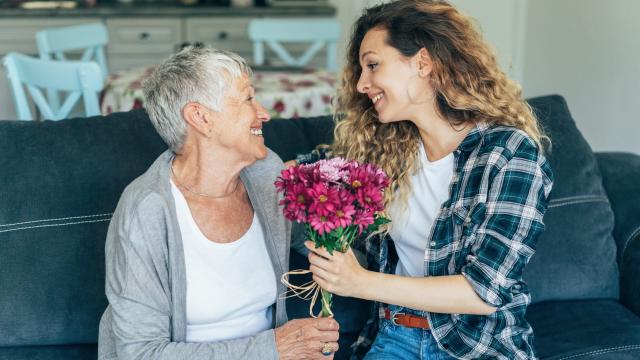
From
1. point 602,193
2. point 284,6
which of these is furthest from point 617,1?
point 284,6

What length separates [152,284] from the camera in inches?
63.8

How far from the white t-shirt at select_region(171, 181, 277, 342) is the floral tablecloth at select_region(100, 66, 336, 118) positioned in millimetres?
1404

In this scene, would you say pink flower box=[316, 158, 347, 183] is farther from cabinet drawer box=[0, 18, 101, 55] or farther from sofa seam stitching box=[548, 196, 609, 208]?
cabinet drawer box=[0, 18, 101, 55]

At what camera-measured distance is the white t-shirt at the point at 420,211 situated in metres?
1.84

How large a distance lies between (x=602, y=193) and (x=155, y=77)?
133 cm

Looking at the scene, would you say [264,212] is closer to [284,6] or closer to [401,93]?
[401,93]

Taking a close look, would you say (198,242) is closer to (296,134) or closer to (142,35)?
(296,134)

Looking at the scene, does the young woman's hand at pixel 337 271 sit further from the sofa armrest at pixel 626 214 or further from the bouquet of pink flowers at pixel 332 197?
the sofa armrest at pixel 626 214

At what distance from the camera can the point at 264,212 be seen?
1817 mm

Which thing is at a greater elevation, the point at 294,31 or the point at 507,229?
the point at 294,31

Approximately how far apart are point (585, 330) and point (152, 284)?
1147mm

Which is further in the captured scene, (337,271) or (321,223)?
(337,271)

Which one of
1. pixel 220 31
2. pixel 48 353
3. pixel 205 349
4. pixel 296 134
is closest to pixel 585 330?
pixel 296 134

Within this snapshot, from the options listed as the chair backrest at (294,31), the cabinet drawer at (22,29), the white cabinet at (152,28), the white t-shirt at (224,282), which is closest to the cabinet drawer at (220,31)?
the white cabinet at (152,28)
